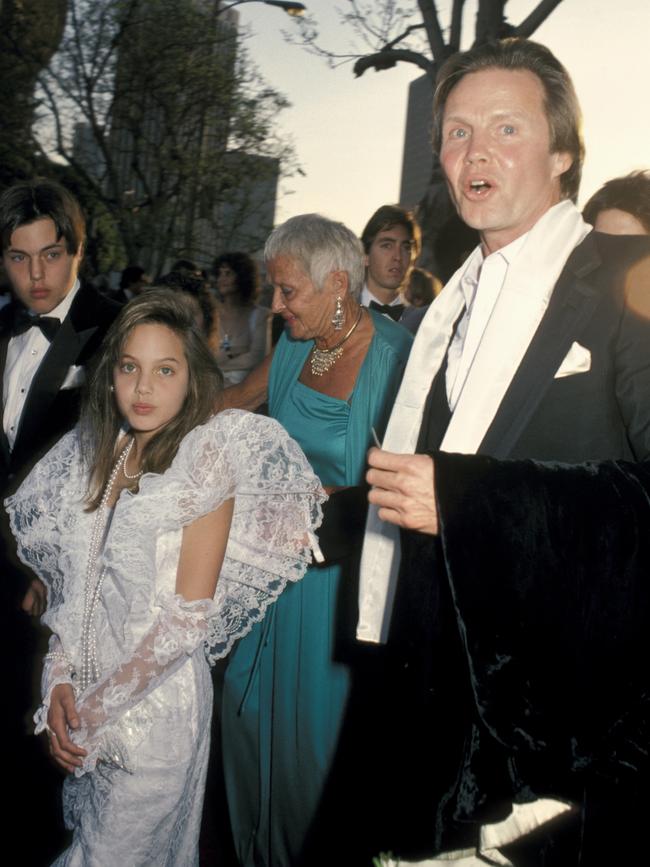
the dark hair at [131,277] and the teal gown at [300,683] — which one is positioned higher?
the dark hair at [131,277]

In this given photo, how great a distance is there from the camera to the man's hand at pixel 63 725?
2236mm

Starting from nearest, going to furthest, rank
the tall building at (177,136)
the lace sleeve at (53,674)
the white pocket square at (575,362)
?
the white pocket square at (575,362), the lace sleeve at (53,674), the tall building at (177,136)

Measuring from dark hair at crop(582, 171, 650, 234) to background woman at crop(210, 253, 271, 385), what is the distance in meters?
3.39

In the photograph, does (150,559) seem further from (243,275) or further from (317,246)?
(243,275)

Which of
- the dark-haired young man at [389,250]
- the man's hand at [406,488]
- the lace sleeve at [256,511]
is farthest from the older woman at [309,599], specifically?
the dark-haired young man at [389,250]

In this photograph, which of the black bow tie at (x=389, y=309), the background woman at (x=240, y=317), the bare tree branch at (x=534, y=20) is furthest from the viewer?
the bare tree branch at (x=534, y=20)

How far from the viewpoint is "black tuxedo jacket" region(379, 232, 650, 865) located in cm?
150

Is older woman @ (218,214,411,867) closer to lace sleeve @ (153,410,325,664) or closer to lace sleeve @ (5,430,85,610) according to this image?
lace sleeve @ (153,410,325,664)

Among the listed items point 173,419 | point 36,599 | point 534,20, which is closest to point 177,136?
point 534,20

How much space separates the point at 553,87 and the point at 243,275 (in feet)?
15.9

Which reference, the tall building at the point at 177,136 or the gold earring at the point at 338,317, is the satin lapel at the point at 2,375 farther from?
the tall building at the point at 177,136

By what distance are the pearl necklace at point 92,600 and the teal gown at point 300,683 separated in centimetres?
93

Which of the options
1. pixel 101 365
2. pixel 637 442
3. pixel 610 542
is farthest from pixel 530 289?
pixel 101 365

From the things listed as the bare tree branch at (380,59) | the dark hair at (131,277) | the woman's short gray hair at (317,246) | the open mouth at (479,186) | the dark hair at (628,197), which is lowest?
the open mouth at (479,186)
